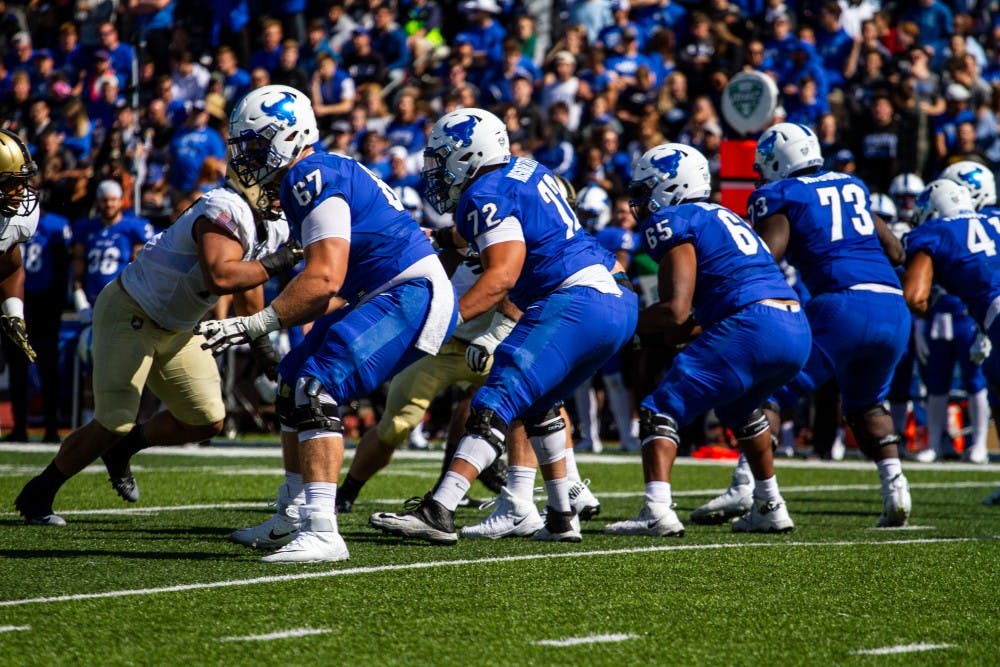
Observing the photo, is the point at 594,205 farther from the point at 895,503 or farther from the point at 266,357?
the point at 266,357

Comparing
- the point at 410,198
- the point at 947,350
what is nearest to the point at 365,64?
the point at 410,198

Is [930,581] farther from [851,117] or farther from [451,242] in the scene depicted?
[851,117]

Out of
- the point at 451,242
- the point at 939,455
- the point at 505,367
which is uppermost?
the point at 451,242

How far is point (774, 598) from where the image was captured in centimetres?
507

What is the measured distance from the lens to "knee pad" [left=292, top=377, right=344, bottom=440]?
18.6 ft

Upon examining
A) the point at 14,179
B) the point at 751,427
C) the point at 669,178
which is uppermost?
the point at 14,179

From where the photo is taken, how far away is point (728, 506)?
25.7 ft

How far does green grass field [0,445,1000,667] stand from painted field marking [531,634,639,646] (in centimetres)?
1

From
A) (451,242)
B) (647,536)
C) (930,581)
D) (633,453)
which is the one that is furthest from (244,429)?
(930,581)

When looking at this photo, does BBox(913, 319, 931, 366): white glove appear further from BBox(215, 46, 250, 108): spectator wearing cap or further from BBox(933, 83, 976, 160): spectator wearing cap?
BBox(215, 46, 250, 108): spectator wearing cap

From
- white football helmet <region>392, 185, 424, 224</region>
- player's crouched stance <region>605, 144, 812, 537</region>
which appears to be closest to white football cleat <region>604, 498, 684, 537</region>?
player's crouched stance <region>605, 144, 812, 537</region>

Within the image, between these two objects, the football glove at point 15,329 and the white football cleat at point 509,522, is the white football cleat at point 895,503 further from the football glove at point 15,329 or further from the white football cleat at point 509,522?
the football glove at point 15,329

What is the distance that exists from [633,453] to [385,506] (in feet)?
17.2

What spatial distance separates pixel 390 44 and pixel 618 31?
295cm
